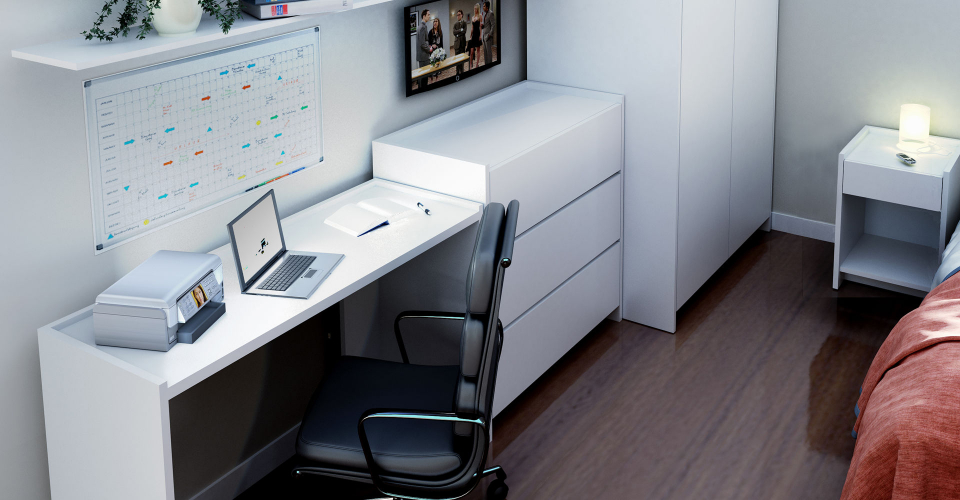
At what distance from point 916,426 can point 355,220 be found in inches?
66.1

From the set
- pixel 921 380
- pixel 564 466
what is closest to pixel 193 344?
pixel 564 466

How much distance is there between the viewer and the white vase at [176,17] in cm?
205

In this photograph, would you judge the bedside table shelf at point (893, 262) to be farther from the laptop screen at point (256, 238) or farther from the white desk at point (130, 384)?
the laptop screen at point (256, 238)

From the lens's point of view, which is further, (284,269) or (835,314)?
(835,314)

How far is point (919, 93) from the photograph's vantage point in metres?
3.99

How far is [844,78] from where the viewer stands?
165 inches

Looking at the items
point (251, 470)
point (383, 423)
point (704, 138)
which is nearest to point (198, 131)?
point (383, 423)

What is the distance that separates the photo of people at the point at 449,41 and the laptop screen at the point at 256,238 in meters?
0.84

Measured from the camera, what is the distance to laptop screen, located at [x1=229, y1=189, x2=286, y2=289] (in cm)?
231

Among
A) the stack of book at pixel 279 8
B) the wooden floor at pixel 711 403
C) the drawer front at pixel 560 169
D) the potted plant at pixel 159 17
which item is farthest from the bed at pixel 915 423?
the potted plant at pixel 159 17

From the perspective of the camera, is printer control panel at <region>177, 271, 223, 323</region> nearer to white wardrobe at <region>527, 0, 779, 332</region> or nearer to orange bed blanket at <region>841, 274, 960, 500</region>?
orange bed blanket at <region>841, 274, 960, 500</region>

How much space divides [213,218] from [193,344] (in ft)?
1.93

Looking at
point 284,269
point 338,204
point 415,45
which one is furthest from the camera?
point 415,45

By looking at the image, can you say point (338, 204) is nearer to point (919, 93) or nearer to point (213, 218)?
point (213, 218)
